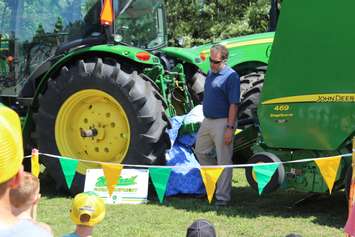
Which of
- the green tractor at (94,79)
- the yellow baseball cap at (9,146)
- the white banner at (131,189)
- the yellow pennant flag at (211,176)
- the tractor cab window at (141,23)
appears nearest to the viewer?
the yellow baseball cap at (9,146)

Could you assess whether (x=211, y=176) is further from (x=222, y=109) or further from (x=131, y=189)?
(x=131, y=189)

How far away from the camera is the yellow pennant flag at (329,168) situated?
16.5 ft

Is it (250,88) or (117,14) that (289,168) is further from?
(117,14)

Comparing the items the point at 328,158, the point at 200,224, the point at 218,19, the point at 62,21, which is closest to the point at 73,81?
the point at 62,21

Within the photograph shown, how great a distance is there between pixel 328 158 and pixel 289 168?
0.56 metres

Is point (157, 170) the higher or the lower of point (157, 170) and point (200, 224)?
the lower

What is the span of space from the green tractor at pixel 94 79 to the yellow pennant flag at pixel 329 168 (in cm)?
186

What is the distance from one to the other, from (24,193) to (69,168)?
13.7 ft

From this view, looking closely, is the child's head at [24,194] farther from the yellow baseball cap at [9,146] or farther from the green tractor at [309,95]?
the green tractor at [309,95]

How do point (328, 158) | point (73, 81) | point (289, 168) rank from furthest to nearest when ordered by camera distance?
point (73, 81)
point (289, 168)
point (328, 158)

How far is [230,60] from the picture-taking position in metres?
8.37

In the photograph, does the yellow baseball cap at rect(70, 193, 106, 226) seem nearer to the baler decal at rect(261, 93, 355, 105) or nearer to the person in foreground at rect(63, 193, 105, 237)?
the person in foreground at rect(63, 193, 105, 237)

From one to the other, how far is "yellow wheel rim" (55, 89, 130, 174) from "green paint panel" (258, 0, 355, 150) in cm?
170

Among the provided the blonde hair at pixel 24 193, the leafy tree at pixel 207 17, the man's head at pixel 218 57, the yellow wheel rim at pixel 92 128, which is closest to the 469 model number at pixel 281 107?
the man's head at pixel 218 57
